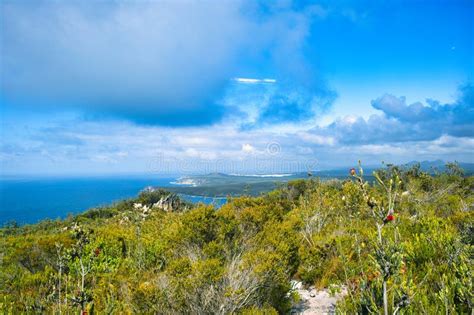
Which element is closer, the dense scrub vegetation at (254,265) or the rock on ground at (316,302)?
the dense scrub vegetation at (254,265)

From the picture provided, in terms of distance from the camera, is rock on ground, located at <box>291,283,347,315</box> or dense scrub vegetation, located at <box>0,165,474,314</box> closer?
dense scrub vegetation, located at <box>0,165,474,314</box>

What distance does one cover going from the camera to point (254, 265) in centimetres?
653

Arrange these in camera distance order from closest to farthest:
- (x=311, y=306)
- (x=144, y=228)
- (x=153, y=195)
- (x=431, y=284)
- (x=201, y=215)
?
(x=431, y=284) < (x=311, y=306) < (x=201, y=215) < (x=144, y=228) < (x=153, y=195)

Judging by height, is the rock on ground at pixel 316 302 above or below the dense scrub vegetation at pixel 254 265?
below

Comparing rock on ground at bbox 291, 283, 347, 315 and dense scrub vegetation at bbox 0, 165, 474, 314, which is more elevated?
dense scrub vegetation at bbox 0, 165, 474, 314

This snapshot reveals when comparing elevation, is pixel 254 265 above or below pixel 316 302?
above

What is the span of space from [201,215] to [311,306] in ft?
13.3

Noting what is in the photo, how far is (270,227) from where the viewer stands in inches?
346

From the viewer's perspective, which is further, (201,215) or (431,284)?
(201,215)

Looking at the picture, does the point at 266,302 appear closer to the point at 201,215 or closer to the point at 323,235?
the point at 201,215

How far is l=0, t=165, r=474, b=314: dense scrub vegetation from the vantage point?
121 inches

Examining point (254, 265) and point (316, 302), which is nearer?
point (254, 265)

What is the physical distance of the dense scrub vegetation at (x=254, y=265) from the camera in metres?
3.08

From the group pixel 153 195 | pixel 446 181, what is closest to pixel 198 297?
pixel 446 181
